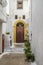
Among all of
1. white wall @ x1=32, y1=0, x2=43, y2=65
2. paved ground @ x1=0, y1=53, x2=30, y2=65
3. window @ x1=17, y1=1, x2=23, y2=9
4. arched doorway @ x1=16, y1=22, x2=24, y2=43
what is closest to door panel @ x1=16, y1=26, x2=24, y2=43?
arched doorway @ x1=16, y1=22, x2=24, y2=43

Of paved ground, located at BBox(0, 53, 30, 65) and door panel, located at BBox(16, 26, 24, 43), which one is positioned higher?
door panel, located at BBox(16, 26, 24, 43)

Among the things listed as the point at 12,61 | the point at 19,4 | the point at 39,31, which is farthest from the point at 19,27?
the point at 39,31

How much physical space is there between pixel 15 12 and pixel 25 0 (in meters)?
2.27

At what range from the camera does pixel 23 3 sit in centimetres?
2530

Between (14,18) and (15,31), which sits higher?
(14,18)

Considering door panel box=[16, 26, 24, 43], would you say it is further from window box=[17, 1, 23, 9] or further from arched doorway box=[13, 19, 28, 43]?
window box=[17, 1, 23, 9]

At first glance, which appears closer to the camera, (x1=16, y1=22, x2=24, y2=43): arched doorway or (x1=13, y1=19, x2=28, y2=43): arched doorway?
(x1=13, y1=19, x2=28, y2=43): arched doorway

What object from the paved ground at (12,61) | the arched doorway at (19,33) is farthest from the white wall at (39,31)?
the arched doorway at (19,33)

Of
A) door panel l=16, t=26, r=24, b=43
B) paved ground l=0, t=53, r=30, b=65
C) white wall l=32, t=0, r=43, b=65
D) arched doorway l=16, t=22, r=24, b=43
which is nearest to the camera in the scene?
white wall l=32, t=0, r=43, b=65

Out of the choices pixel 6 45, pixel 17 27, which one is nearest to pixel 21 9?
pixel 17 27

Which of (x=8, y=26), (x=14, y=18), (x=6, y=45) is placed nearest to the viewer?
(x=6, y=45)

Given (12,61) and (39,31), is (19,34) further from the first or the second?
(39,31)

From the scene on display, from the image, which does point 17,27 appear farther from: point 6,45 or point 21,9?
point 6,45

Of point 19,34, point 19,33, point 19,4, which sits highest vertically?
point 19,4
